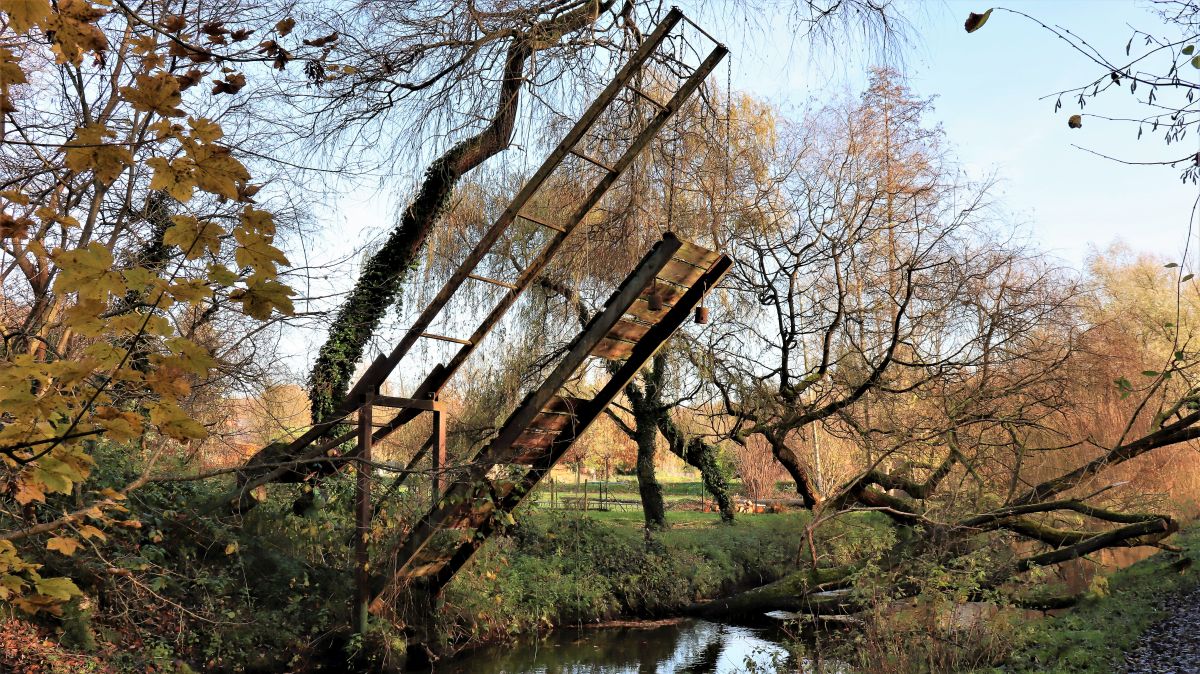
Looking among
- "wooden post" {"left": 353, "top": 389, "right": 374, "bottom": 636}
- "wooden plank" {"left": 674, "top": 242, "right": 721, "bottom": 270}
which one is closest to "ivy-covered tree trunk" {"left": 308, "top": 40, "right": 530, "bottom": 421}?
"wooden post" {"left": 353, "top": 389, "right": 374, "bottom": 636}

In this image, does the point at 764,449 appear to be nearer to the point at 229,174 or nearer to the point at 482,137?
the point at 482,137

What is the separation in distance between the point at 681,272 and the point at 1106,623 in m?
5.11

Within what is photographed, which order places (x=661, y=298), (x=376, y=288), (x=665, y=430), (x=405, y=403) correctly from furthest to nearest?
(x=665, y=430) → (x=376, y=288) → (x=405, y=403) → (x=661, y=298)

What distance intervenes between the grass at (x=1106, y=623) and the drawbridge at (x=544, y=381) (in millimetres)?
3783

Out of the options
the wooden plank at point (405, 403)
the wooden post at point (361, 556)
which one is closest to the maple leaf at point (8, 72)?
the wooden plank at point (405, 403)

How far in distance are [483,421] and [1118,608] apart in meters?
7.32

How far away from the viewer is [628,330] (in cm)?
695

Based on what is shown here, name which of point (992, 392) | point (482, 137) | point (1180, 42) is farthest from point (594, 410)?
point (1180, 42)

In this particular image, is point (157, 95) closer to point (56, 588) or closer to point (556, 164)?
point (56, 588)

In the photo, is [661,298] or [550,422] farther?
[550,422]

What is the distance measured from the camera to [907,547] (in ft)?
27.0

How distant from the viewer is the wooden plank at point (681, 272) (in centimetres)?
647

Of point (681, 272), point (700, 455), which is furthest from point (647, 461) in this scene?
point (681, 272)

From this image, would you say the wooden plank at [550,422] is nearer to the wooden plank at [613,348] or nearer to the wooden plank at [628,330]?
the wooden plank at [613,348]
